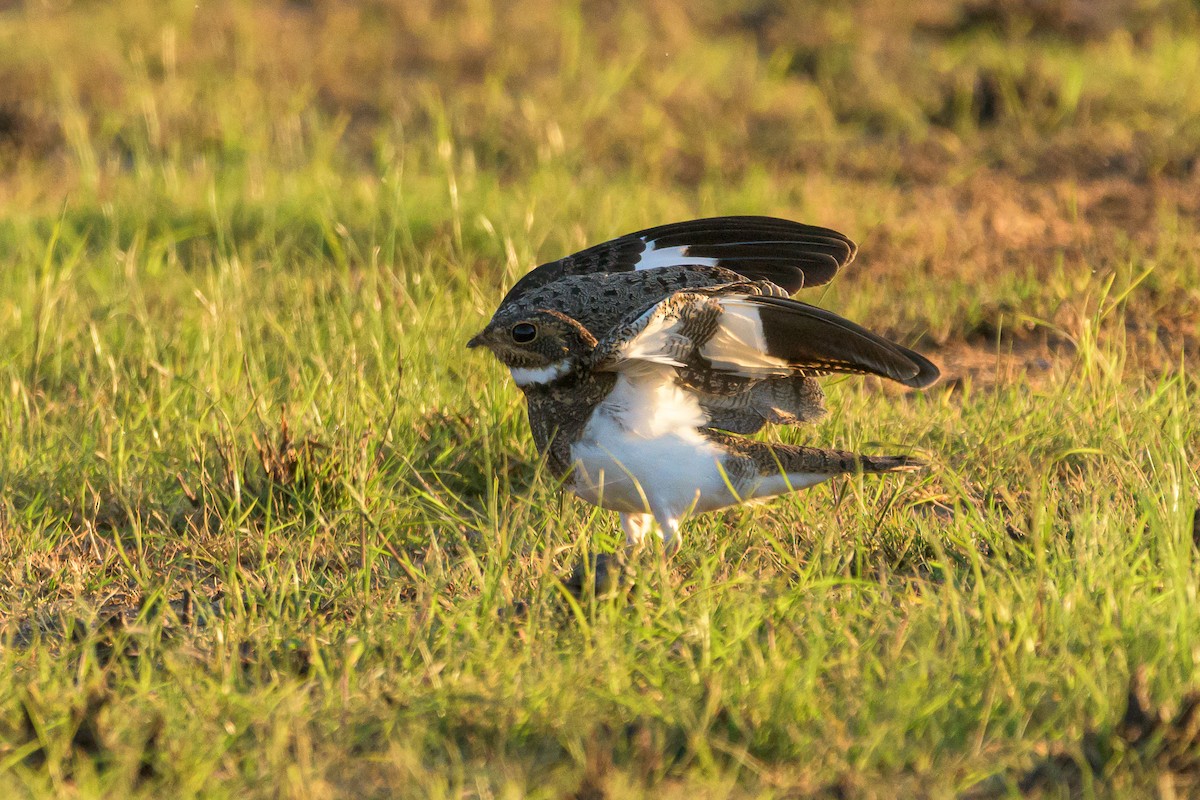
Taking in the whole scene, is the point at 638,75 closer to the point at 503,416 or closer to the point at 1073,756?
the point at 503,416

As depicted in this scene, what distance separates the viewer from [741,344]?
342 cm

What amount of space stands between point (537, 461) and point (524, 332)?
82cm

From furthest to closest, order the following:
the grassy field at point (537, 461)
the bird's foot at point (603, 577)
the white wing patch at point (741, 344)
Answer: the white wing patch at point (741, 344) → the bird's foot at point (603, 577) → the grassy field at point (537, 461)

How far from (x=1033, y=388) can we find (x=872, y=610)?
5.90ft

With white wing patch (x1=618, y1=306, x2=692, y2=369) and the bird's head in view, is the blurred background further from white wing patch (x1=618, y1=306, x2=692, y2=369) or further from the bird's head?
white wing patch (x1=618, y1=306, x2=692, y2=369)

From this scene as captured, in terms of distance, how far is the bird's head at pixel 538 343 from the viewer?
343 cm

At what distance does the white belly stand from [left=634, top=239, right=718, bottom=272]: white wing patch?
703 millimetres

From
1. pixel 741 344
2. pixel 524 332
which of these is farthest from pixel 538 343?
pixel 741 344

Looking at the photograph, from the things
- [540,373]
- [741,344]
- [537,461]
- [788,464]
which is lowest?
[537,461]

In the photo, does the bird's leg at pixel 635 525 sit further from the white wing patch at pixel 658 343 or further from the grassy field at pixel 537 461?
the white wing patch at pixel 658 343

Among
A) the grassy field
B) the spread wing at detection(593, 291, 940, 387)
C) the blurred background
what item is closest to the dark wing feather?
the spread wing at detection(593, 291, 940, 387)

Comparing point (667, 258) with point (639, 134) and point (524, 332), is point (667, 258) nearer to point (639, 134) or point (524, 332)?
point (524, 332)

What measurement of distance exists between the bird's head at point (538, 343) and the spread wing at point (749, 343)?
0.12 metres

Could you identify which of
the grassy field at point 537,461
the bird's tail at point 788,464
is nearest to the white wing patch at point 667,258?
the grassy field at point 537,461
